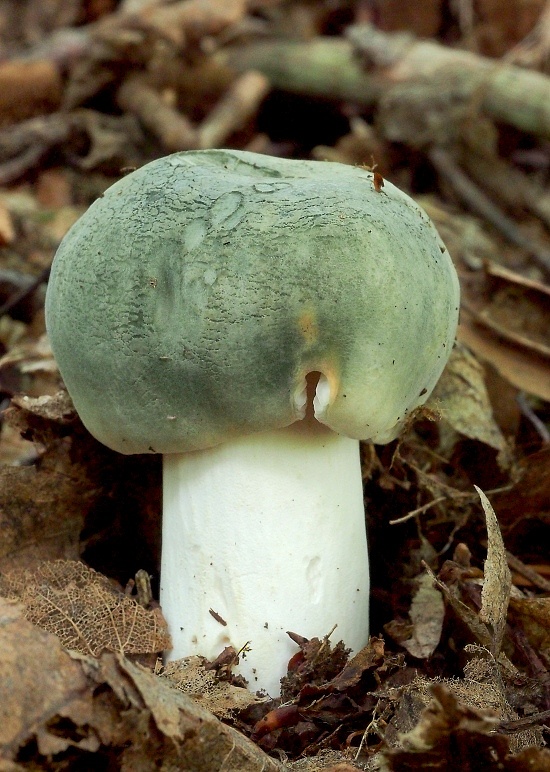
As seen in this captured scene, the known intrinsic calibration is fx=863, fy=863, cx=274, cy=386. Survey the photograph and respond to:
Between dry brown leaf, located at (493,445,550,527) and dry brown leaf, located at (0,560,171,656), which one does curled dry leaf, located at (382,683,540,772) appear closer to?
dry brown leaf, located at (0,560,171,656)

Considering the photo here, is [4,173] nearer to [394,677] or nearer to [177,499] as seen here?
[177,499]

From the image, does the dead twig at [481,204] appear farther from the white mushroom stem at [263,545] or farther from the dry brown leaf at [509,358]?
the white mushroom stem at [263,545]

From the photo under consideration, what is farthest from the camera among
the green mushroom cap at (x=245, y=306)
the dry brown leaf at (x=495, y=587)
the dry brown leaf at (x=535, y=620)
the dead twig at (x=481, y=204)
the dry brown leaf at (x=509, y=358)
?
the dead twig at (x=481, y=204)

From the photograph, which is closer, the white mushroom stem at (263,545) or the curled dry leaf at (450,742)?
the curled dry leaf at (450,742)

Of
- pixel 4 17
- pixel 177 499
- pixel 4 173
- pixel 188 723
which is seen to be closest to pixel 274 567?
pixel 177 499

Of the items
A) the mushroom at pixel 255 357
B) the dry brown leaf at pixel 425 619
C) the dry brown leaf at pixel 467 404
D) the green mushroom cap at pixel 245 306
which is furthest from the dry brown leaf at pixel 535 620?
the dry brown leaf at pixel 467 404

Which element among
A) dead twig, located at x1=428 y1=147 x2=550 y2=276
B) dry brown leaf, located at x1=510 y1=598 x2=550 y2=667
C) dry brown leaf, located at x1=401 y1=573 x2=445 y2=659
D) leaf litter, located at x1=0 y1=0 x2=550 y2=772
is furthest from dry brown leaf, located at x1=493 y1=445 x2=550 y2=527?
dead twig, located at x1=428 y1=147 x2=550 y2=276
